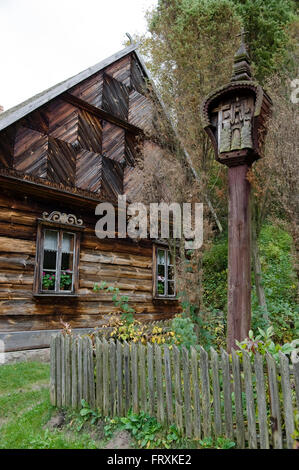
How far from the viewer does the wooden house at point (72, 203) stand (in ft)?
25.9

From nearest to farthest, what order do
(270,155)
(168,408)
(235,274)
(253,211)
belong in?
(168,408), (235,274), (270,155), (253,211)

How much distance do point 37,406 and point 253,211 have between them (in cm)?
542

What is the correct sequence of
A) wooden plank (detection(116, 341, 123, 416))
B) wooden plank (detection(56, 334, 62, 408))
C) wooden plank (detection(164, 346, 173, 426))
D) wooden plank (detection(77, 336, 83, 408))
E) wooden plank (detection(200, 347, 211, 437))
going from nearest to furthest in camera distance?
wooden plank (detection(200, 347, 211, 437))
wooden plank (detection(164, 346, 173, 426))
wooden plank (detection(116, 341, 123, 416))
wooden plank (detection(77, 336, 83, 408))
wooden plank (detection(56, 334, 62, 408))

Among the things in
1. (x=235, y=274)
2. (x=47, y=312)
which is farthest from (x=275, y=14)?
(x=47, y=312)

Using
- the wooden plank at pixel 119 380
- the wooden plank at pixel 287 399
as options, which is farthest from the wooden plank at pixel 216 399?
the wooden plank at pixel 119 380

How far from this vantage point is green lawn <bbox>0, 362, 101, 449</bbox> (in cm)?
403

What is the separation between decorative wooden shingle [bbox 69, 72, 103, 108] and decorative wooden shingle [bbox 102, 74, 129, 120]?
0.60ft

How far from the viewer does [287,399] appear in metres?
3.18

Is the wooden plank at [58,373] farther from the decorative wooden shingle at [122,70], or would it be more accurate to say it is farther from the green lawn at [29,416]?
the decorative wooden shingle at [122,70]

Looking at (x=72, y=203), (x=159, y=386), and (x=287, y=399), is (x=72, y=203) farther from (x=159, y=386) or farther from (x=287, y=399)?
(x=287, y=399)

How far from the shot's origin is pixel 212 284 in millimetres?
11719

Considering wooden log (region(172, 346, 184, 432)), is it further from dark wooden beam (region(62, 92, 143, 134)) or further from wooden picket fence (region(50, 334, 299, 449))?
dark wooden beam (region(62, 92, 143, 134))

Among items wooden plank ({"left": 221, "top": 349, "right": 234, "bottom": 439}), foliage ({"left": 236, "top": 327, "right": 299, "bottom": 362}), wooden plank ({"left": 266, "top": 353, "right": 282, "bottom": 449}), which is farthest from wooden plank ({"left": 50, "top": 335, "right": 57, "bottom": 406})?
wooden plank ({"left": 266, "top": 353, "right": 282, "bottom": 449})
